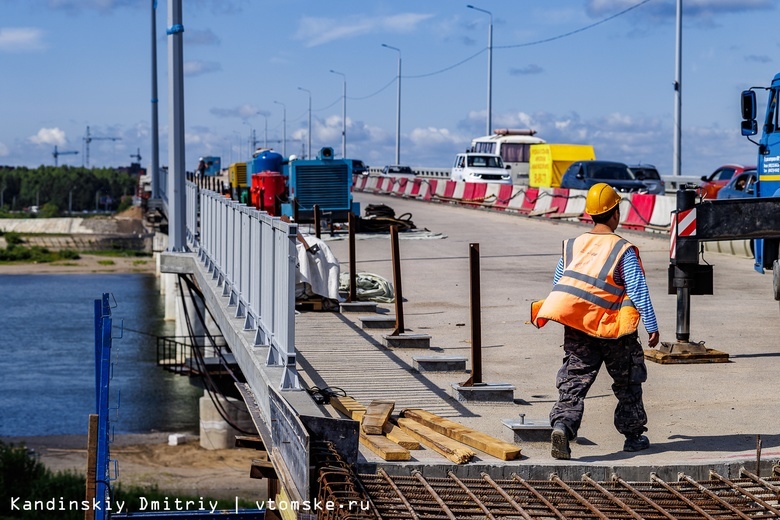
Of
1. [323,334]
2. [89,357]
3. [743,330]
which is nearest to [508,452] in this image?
[323,334]

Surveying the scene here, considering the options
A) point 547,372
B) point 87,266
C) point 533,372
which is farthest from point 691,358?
point 87,266

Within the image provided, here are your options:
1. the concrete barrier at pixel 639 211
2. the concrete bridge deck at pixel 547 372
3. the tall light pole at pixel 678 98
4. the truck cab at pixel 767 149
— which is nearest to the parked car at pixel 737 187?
the concrete barrier at pixel 639 211

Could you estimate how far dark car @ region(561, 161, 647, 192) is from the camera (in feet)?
125

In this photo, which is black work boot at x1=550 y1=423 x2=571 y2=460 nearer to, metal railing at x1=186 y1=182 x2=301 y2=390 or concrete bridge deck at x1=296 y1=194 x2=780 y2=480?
concrete bridge deck at x1=296 y1=194 x2=780 y2=480

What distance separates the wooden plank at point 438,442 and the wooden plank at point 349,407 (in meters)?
0.31

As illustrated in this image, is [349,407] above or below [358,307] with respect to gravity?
below

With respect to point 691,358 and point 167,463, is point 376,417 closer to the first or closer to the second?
point 691,358

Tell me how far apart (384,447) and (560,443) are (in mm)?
1143

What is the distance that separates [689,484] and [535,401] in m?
2.55

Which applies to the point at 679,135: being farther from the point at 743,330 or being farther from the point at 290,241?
the point at 290,241

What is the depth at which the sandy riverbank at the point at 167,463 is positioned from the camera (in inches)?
1207

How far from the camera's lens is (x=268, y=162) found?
30.2 meters

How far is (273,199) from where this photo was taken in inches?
1094

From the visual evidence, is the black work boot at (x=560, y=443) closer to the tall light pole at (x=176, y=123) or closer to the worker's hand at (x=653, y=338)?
the worker's hand at (x=653, y=338)
